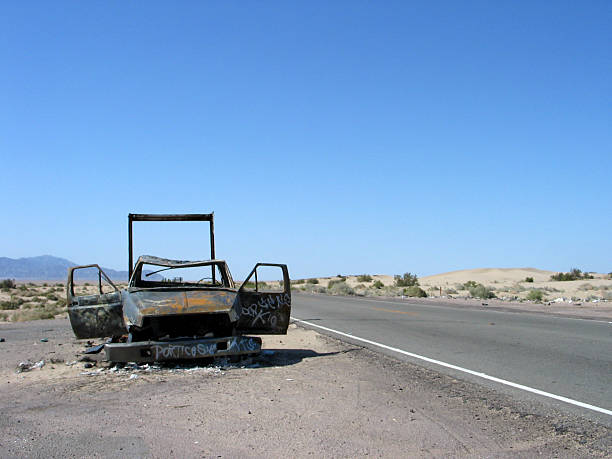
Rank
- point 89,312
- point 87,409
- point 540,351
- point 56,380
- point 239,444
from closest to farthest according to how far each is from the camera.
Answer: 1. point 239,444
2. point 87,409
3. point 56,380
4. point 89,312
5. point 540,351

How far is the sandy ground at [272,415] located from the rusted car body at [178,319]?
14.4 inches

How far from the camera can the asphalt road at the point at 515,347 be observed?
748cm

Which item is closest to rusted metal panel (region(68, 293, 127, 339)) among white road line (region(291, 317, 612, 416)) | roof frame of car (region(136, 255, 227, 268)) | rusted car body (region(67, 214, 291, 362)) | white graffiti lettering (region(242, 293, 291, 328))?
rusted car body (region(67, 214, 291, 362))

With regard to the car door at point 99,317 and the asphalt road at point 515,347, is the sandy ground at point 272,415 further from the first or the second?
the asphalt road at point 515,347

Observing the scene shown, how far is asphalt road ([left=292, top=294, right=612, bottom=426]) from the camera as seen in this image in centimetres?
748

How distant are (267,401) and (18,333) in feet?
40.5

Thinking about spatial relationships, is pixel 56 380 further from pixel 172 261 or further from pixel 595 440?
pixel 595 440

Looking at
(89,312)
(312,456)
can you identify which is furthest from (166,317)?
(312,456)

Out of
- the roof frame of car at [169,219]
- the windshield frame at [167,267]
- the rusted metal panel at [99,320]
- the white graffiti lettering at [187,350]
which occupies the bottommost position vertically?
the white graffiti lettering at [187,350]

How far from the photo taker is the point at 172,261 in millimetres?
11109

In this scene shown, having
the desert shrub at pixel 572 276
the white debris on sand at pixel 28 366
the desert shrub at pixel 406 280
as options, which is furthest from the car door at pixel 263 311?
the desert shrub at pixel 572 276

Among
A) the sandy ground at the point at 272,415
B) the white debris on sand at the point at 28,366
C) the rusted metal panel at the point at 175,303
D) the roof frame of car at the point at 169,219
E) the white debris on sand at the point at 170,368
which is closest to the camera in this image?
the sandy ground at the point at 272,415

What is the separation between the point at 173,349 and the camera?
8344 mm

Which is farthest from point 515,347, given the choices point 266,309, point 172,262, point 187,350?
point 172,262
